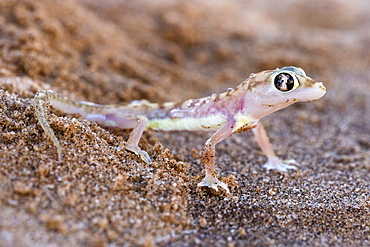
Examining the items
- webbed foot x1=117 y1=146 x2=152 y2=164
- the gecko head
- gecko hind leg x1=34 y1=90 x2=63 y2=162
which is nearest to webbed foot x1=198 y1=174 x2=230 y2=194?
webbed foot x1=117 y1=146 x2=152 y2=164

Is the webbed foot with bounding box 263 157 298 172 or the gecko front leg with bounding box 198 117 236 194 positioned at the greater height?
the webbed foot with bounding box 263 157 298 172

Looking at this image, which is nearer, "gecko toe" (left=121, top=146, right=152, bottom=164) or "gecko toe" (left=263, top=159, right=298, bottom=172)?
"gecko toe" (left=121, top=146, right=152, bottom=164)

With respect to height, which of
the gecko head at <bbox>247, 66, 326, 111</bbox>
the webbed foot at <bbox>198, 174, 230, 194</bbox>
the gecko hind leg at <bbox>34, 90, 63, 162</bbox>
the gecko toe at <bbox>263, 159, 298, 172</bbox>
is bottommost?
the webbed foot at <bbox>198, 174, 230, 194</bbox>

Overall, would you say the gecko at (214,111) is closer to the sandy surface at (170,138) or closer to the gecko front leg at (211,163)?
the gecko front leg at (211,163)

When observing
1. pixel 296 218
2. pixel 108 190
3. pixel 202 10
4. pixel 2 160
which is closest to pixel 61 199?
pixel 108 190

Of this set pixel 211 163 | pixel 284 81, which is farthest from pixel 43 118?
pixel 284 81

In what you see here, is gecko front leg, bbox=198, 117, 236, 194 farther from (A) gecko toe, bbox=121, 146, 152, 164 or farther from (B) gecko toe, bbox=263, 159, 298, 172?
(B) gecko toe, bbox=263, 159, 298, 172

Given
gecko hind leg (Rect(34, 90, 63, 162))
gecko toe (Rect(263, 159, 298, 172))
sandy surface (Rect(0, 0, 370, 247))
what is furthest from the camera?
gecko toe (Rect(263, 159, 298, 172))

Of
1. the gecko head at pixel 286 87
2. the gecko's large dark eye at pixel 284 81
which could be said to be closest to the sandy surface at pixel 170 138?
the gecko head at pixel 286 87
